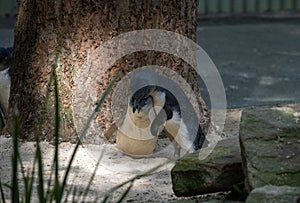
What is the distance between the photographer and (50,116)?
5.91 meters

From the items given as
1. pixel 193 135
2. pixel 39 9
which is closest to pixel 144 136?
pixel 193 135

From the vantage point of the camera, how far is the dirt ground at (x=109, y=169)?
486 centimetres

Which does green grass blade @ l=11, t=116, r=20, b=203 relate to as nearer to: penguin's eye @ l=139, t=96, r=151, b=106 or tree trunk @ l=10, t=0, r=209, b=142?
penguin's eye @ l=139, t=96, r=151, b=106

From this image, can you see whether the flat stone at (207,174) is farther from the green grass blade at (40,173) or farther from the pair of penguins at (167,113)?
the green grass blade at (40,173)

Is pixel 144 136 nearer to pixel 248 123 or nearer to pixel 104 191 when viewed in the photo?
pixel 104 191

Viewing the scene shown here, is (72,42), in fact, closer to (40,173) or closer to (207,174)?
(207,174)

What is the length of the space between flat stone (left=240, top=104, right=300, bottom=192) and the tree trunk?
1605 mm

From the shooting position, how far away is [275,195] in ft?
12.0

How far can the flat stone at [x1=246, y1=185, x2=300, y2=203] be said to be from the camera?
363cm

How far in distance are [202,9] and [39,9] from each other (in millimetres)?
7250

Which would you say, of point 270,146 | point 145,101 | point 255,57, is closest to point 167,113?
point 145,101

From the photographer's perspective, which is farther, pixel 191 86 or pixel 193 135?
pixel 191 86

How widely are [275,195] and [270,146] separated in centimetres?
61

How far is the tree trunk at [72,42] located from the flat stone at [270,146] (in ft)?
5.27
